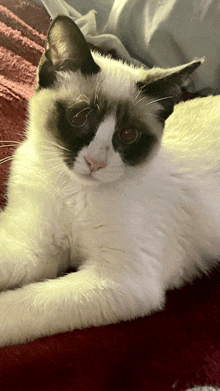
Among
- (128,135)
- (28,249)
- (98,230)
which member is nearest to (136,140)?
(128,135)

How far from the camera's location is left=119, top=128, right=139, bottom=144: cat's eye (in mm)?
858

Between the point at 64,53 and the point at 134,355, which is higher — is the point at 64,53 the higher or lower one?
the higher one

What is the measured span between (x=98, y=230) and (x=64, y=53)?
484mm

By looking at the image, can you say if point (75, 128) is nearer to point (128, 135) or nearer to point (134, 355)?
point (128, 135)

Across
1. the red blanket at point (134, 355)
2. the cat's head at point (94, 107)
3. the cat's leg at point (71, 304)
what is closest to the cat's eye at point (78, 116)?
the cat's head at point (94, 107)

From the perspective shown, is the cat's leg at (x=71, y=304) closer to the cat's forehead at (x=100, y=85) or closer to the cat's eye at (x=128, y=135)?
the cat's eye at (x=128, y=135)

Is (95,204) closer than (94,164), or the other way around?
(94,164)

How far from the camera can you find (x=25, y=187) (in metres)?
0.98

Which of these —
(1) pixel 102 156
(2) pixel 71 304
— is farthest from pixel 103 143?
(2) pixel 71 304

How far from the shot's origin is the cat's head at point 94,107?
0.82 m

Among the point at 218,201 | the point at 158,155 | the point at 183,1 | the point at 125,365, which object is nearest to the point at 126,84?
the point at 158,155

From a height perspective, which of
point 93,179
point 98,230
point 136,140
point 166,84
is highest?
point 166,84

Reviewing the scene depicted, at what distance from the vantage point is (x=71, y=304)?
76 cm

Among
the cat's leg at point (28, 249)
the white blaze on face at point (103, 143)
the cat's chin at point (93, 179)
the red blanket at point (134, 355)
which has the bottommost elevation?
the cat's leg at point (28, 249)
